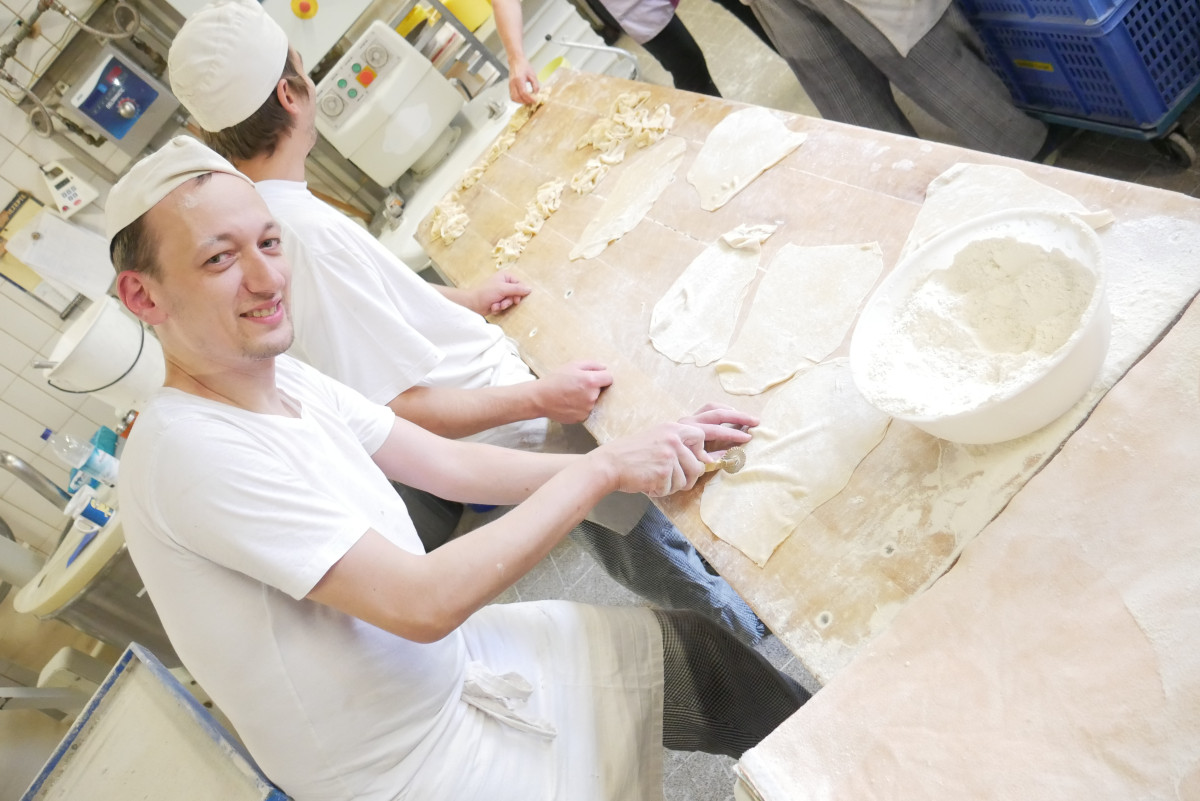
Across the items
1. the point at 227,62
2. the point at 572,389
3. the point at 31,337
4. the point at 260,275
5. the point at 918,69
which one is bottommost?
the point at 918,69

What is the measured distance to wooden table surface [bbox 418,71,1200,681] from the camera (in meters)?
1.03

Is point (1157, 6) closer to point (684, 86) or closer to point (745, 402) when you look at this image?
point (745, 402)

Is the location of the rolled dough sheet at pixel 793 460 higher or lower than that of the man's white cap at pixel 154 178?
lower

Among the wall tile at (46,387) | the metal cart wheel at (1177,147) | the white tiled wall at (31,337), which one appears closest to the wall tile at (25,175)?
the white tiled wall at (31,337)

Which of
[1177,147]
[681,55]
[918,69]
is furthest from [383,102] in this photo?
[1177,147]

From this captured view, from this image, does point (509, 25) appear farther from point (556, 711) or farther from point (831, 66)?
point (556, 711)

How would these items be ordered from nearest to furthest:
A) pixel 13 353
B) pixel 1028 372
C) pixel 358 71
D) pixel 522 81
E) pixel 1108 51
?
pixel 1028 372 < pixel 1108 51 < pixel 522 81 < pixel 358 71 < pixel 13 353

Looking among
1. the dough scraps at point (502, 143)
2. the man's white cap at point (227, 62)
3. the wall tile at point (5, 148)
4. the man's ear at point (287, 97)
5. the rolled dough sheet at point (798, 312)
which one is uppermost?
the wall tile at point (5, 148)

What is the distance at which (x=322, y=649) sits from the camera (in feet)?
3.95

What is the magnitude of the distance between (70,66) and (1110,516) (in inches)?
158

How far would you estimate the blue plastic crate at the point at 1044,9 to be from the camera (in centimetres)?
192

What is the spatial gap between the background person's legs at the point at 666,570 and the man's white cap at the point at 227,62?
1.22 meters

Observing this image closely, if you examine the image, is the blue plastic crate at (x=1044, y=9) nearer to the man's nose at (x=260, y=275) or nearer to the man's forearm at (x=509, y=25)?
the man's forearm at (x=509, y=25)

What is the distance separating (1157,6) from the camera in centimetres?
196
